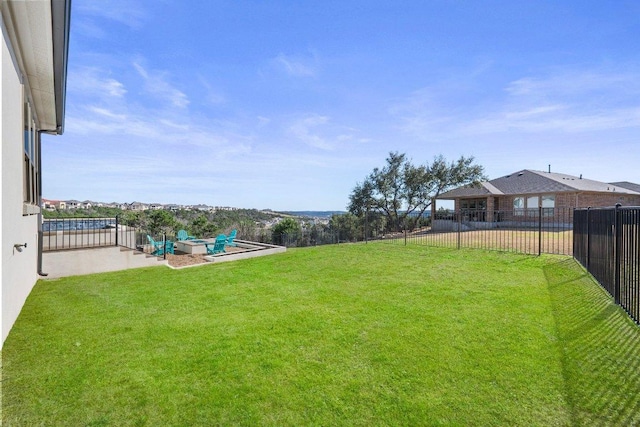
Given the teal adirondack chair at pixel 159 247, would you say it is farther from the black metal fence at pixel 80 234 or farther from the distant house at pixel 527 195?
the distant house at pixel 527 195

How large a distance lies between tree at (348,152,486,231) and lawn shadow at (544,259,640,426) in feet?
66.0

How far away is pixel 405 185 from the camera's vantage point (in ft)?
84.6

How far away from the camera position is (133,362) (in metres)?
3.13

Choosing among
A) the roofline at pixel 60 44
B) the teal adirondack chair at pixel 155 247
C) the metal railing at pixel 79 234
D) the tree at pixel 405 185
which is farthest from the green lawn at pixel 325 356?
the tree at pixel 405 185

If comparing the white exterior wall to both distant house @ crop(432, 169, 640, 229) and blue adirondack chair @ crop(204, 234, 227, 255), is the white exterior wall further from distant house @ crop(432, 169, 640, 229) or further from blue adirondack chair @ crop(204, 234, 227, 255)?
distant house @ crop(432, 169, 640, 229)

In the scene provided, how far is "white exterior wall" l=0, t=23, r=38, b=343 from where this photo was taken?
137 inches

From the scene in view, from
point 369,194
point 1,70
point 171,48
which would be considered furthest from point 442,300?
point 369,194

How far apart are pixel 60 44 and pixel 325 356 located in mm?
5802

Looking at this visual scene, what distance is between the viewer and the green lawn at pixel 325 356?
7.72 ft

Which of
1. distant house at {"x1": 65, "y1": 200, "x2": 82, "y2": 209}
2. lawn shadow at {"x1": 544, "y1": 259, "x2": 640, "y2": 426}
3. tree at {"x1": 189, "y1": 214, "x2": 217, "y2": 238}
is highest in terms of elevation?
distant house at {"x1": 65, "y1": 200, "x2": 82, "y2": 209}

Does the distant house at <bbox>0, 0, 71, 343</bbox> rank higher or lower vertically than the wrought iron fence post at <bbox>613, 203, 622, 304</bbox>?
higher

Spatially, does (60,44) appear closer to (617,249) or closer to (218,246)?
(218,246)

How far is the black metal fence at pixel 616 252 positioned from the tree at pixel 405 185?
59.5 ft

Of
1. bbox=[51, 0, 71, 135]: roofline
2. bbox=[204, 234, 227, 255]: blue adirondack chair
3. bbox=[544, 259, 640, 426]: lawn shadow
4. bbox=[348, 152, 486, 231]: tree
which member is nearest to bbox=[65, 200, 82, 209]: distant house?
bbox=[204, 234, 227, 255]: blue adirondack chair
